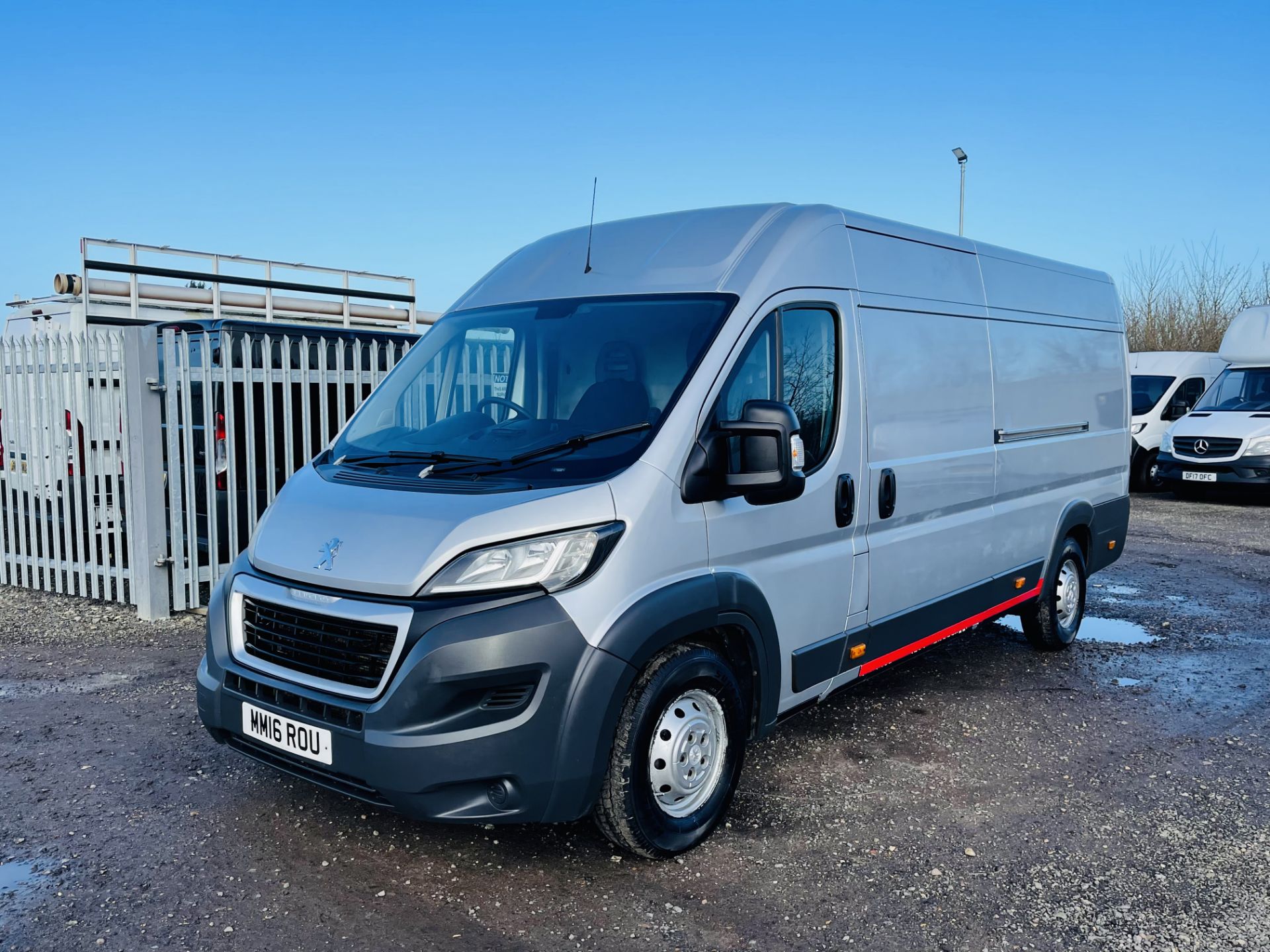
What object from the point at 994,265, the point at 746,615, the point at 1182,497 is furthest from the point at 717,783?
the point at 1182,497

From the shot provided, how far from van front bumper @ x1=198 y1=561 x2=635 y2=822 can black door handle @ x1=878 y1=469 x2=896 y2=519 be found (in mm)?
1725

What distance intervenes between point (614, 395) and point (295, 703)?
156cm

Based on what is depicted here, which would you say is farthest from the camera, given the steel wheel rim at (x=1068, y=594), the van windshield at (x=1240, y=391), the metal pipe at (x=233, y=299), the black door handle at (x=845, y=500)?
the van windshield at (x=1240, y=391)

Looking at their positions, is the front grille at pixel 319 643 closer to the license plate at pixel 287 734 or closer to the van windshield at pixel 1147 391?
the license plate at pixel 287 734

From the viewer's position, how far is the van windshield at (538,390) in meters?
3.78

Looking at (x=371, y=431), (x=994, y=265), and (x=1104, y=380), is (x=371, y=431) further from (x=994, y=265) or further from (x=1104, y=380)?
(x=1104, y=380)

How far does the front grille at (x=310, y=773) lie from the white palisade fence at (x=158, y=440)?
3.74 meters

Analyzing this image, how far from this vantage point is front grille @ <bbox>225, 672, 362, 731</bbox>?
3.41 metres

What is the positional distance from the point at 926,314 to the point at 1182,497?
13630 millimetres

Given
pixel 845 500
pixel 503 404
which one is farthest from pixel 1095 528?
pixel 503 404

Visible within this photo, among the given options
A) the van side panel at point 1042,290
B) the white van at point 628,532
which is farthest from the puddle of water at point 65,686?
the van side panel at point 1042,290

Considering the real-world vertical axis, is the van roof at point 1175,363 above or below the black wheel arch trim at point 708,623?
above

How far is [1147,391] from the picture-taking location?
18438mm

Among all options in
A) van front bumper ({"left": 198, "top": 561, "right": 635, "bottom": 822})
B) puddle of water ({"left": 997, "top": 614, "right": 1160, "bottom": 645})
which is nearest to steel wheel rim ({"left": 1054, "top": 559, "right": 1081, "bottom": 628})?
puddle of water ({"left": 997, "top": 614, "right": 1160, "bottom": 645})
